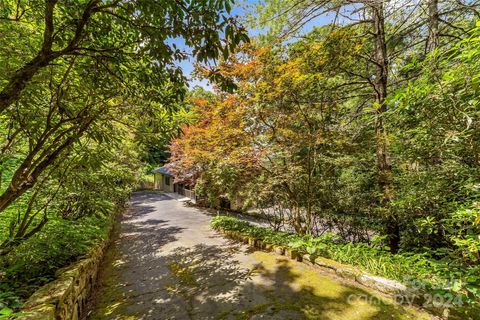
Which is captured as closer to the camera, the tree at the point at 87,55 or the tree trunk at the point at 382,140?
the tree at the point at 87,55

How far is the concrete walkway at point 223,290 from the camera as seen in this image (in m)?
3.04

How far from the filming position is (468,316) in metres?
2.49

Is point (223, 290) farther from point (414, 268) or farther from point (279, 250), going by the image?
point (414, 268)

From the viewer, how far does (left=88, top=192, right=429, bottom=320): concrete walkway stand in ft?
9.98

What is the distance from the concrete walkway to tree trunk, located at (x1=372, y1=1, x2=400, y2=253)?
2.00m

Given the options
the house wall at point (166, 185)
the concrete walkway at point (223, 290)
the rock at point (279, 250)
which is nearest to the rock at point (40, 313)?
the concrete walkway at point (223, 290)

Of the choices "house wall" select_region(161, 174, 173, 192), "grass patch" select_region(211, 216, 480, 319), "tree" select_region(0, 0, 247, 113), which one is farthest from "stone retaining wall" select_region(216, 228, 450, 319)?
"house wall" select_region(161, 174, 173, 192)

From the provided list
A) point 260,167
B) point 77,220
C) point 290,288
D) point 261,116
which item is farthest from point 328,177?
point 77,220

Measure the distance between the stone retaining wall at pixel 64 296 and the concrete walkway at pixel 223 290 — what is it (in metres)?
0.35

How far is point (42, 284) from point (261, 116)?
510cm

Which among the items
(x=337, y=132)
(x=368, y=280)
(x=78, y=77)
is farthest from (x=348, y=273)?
(x=78, y=77)

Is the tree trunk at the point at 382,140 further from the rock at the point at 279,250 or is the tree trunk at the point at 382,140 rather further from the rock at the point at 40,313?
the rock at the point at 40,313

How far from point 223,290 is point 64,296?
7.31ft

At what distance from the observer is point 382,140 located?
448 cm
